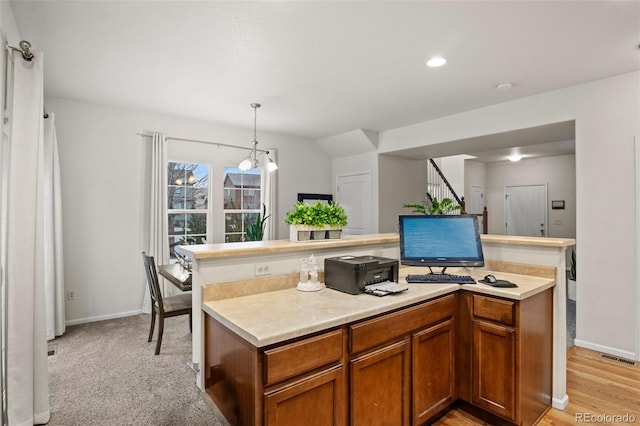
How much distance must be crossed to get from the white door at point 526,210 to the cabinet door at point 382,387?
7102 mm

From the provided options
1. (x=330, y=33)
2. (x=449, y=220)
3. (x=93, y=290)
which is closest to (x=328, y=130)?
(x=330, y=33)

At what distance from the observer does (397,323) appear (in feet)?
6.26

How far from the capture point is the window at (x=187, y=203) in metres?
4.84

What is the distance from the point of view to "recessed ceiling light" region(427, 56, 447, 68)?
292 centimetres

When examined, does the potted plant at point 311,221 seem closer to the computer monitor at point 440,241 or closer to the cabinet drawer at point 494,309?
the computer monitor at point 440,241

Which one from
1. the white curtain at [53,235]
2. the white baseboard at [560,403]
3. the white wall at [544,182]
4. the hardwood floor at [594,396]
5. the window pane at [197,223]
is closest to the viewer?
the hardwood floor at [594,396]

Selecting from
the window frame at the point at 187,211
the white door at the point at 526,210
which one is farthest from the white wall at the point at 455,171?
the window frame at the point at 187,211

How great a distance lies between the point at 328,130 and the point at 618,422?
4.71m

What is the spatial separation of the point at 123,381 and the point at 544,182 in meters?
8.40

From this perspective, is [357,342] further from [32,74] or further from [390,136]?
[390,136]

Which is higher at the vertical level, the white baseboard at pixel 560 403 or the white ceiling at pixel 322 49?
the white ceiling at pixel 322 49

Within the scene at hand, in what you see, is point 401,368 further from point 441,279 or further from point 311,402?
point 441,279

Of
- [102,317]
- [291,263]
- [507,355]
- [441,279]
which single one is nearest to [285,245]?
[291,263]

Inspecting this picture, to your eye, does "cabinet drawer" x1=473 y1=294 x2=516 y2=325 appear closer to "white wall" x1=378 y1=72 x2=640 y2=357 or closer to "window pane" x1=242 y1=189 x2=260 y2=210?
"white wall" x1=378 y1=72 x2=640 y2=357
